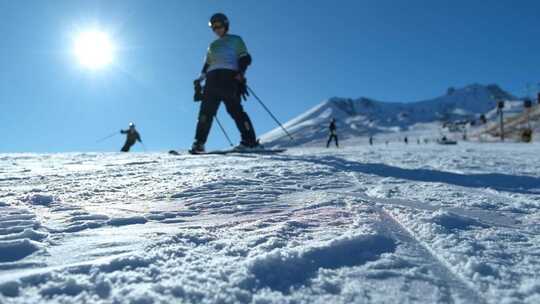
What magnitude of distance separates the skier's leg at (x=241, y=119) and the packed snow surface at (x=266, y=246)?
5.71 meters

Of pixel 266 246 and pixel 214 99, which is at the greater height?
pixel 214 99

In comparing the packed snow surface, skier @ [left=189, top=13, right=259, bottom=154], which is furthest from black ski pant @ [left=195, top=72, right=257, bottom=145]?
the packed snow surface

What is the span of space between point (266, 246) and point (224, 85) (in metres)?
7.32

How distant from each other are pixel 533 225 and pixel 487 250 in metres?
0.63

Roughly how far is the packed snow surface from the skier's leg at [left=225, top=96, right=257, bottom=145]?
571 cm

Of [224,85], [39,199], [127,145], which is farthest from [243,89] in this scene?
[127,145]

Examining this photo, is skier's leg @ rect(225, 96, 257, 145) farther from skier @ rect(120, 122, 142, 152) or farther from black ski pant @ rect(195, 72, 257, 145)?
skier @ rect(120, 122, 142, 152)

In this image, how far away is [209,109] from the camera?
8695 mm

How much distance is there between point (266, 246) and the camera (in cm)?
160

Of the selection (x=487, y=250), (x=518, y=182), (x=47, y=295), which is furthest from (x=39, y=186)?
(x=518, y=182)

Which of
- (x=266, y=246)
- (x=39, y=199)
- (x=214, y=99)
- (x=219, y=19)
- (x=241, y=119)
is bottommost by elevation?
(x=266, y=246)

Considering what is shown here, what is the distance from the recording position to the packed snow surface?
1.21 m

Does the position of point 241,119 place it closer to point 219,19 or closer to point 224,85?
point 224,85

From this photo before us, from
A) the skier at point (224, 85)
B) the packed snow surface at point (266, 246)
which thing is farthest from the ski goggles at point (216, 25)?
the packed snow surface at point (266, 246)
